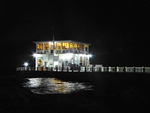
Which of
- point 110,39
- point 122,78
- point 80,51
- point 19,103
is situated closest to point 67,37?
point 80,51

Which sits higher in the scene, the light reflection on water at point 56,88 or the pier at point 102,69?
the pier at point 102,69

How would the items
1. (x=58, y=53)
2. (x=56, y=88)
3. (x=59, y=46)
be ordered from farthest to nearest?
(x=59, y=46) < (x=58, y=53) < (x=56, y=88)

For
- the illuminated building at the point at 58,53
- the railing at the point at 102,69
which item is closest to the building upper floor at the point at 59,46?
the illuminated building at the point at 58,53

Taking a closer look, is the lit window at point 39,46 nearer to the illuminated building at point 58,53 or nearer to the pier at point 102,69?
the illuminated building at point 58,53

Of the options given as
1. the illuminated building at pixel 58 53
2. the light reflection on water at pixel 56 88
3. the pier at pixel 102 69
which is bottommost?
the light reflection on water at pixel 56 88

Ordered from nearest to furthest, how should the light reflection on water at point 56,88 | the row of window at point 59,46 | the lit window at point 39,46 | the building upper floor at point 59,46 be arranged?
the light reflection on water at point 56,88, the building upper floor at point 59,46, the row of window at point 59,46, the lit window at point 39,46

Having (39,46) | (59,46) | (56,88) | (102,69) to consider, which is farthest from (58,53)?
(56,88)

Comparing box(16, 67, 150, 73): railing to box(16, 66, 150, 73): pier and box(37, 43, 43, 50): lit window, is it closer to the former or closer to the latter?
box(16, 66, 150, 73): pier

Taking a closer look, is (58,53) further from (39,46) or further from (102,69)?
(102,69)

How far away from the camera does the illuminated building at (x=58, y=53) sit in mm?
44156

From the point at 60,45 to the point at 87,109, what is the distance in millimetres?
28367

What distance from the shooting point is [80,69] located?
3806 centimetres

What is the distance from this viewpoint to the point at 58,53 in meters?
44.5

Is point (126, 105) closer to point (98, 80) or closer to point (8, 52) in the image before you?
point (98, 80)
